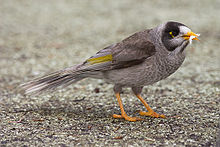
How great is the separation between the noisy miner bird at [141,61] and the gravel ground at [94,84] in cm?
50

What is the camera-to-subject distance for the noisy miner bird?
4961mm

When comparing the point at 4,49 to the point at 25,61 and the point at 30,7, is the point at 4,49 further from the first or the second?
the point at 30,7

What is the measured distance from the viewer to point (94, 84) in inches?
289

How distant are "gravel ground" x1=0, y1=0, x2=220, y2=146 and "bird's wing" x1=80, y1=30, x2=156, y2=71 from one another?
863 mm

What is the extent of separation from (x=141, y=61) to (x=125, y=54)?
0.30 metres

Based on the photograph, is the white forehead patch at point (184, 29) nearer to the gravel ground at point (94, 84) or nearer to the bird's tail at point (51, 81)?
the gravel ground at point (94, 84)

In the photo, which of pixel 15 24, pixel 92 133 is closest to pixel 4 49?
pixel 15 24

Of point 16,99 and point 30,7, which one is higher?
point 30,7

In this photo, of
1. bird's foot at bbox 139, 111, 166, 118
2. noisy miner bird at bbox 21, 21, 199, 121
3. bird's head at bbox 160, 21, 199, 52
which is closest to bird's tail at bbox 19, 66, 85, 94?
noisy miner bird at bbox 21, 21, 199, 121

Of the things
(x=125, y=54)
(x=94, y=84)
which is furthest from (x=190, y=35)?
(x=94, y=84)

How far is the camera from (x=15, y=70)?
8078 millimetres

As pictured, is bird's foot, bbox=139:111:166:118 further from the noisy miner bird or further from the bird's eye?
the bird's eye

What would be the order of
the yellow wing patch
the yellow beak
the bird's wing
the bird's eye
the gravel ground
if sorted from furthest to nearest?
1. the yellow wing patch
2. the bird's wing
3. the bird's eye
4. the yellow beak
5. the gravel ground

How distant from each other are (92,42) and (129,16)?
323 centimetres
